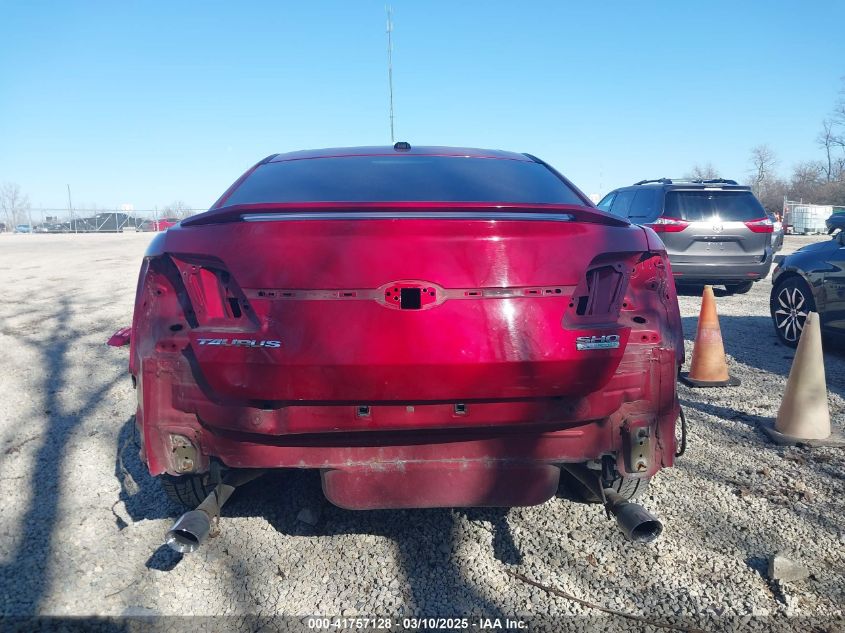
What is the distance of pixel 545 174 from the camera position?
3350 mm

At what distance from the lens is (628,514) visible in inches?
91.9

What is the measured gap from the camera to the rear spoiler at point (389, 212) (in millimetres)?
2160

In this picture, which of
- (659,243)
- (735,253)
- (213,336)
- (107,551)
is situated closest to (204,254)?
(213,336)

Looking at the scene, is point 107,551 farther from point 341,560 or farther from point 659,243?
point 659,243

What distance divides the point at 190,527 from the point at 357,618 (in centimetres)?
67

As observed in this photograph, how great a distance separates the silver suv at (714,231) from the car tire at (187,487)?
325 inches

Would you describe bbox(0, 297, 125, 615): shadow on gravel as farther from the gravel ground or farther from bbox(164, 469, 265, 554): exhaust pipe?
bbox(164, 469, 265, 554): exhaust pipe

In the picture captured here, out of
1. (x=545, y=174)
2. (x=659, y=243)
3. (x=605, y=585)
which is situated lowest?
(x=605, y=585)

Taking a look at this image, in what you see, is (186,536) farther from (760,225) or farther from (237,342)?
(760,225)

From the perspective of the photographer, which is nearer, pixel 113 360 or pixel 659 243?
pixel 659 243

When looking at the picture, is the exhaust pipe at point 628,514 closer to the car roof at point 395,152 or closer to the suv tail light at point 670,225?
the car roof at point 395,152

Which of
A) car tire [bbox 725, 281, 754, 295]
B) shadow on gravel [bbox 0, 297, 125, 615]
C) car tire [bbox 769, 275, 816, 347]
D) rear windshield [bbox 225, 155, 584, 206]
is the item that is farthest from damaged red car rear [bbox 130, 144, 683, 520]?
car tire [bbox 725, 281, 754, 295]

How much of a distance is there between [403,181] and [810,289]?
496cm

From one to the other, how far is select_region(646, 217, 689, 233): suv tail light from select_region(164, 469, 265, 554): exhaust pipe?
837 centimetres
